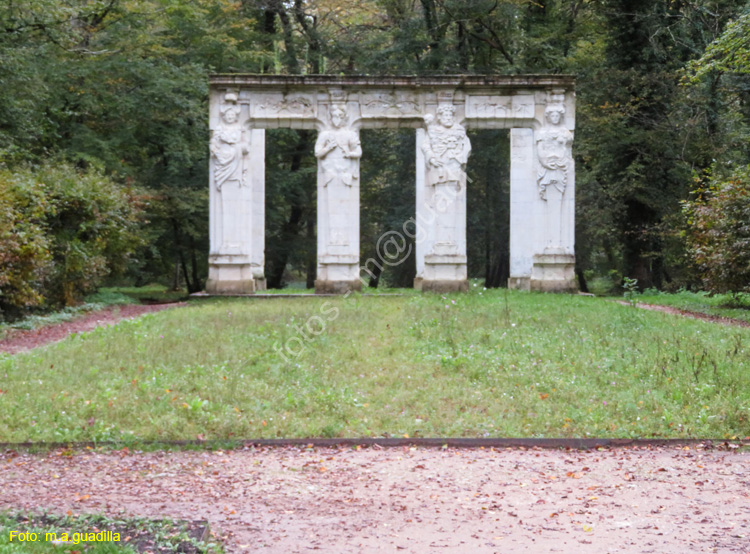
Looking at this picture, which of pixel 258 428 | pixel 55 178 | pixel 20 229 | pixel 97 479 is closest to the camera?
pixel 97 479

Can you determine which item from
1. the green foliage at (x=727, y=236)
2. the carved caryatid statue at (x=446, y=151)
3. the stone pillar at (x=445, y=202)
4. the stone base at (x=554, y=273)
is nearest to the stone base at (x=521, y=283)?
the stone base at (x=554, y=273)

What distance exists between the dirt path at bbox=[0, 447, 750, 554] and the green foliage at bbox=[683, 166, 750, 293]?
10.7 meters

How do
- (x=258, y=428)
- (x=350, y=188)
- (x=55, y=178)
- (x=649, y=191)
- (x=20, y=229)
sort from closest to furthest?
(x=258, y=428) < (x=20, y=229) < (x=55, y=178) < (x=350, y=188) < (x=649, y=191)

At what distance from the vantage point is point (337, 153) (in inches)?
800

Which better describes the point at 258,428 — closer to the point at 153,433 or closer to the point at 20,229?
the point at 153,433

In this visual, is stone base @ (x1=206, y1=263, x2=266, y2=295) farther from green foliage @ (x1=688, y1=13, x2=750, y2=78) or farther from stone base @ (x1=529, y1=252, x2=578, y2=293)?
green foliage @ (x1=688, y1=13, x2=750, y2=78)

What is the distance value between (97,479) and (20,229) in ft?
34.5

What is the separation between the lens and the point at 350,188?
20.3m

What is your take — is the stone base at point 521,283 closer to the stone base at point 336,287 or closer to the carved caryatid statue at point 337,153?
the stone base at point 336,287

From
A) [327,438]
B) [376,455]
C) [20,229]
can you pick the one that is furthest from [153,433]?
[20,229]

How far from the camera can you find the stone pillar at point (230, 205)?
66.6 ft

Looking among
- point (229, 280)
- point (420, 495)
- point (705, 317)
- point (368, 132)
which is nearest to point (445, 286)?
point (229, 280)

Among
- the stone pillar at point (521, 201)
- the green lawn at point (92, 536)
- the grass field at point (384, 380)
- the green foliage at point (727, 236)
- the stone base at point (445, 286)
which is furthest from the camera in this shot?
the stone pillar at point (521, 201)

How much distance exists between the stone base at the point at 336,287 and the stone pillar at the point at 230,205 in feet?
5.58
